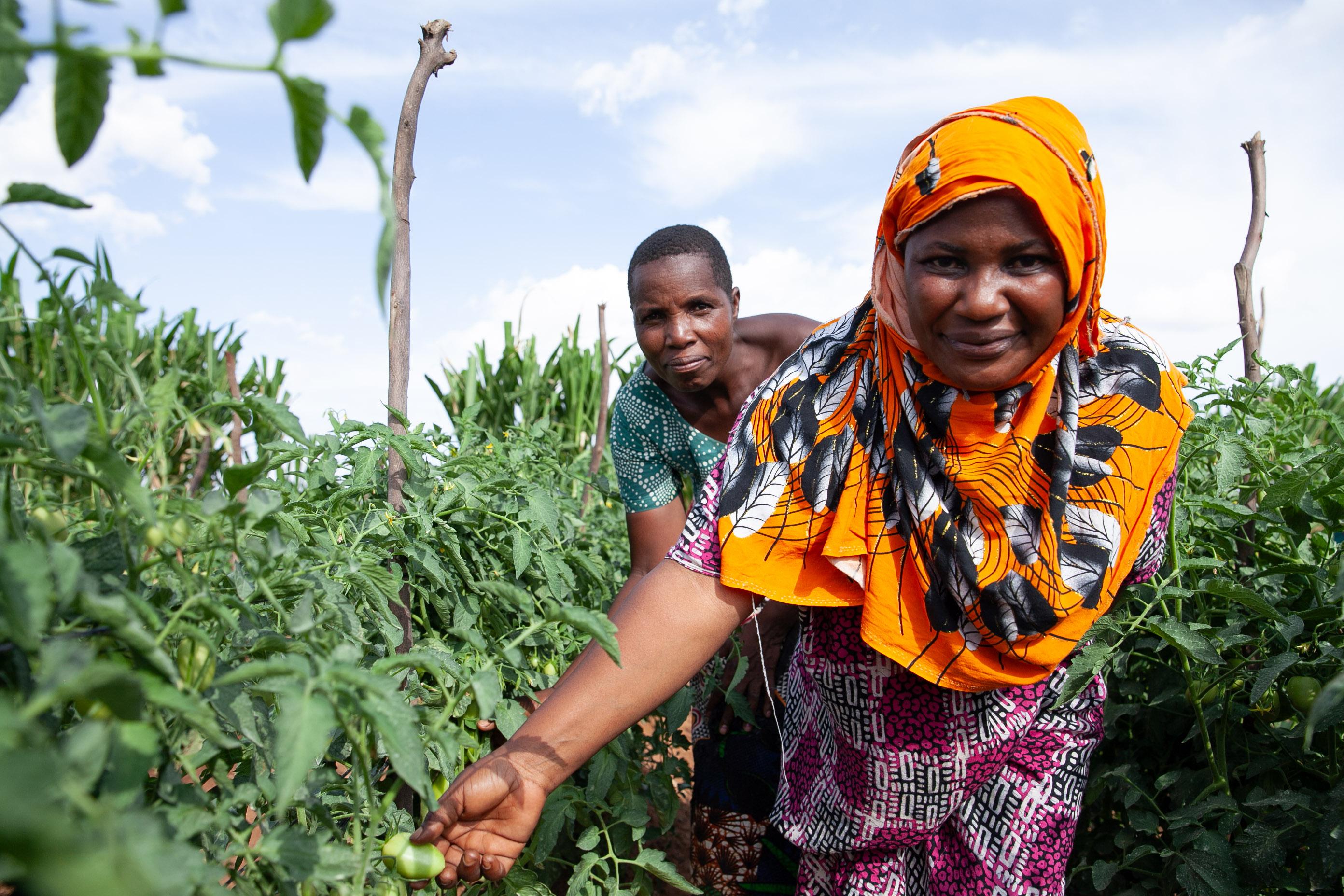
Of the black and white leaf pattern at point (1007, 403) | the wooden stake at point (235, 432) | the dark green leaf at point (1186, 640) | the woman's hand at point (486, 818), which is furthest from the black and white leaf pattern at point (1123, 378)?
the wooden stake at point (235, 432)

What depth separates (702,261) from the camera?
2676 mm

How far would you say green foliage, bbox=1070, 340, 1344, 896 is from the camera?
1600 mm

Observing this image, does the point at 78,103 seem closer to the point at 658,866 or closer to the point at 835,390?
the point at 835,390

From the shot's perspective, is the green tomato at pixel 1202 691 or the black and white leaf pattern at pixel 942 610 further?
the green tomato at pixel 1202 691

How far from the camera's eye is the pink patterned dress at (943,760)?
1636 mm

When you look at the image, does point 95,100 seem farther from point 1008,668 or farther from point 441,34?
point 1008,668

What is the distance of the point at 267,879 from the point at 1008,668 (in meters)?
1.15

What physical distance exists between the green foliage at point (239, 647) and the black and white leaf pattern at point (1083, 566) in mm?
843

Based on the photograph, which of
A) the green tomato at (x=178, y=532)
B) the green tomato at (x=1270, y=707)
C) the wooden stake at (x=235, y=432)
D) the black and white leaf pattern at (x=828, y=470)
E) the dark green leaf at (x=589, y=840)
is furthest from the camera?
the wooden stake at (x=235, y=432)

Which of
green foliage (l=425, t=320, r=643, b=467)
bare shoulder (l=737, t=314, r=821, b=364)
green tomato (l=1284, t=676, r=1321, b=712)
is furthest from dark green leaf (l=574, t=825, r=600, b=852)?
green foliage (l=425, t=320, r=643, b=467)

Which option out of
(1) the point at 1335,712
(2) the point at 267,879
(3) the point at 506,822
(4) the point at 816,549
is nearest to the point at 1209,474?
(1) the point at 1335,712

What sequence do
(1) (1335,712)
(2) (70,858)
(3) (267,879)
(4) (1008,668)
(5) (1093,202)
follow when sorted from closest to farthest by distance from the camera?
1. (2) (70,858)
2. (3) (267,879)
3. (1) (1335,712)
4. (5) (1093,202)
5. (4) (1008,668)

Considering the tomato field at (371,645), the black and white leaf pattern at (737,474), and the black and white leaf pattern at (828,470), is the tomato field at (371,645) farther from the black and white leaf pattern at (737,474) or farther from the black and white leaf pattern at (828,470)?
the black and white leaf pattern at (828,470)

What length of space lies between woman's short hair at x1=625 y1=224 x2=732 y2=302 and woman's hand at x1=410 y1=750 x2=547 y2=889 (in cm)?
166
